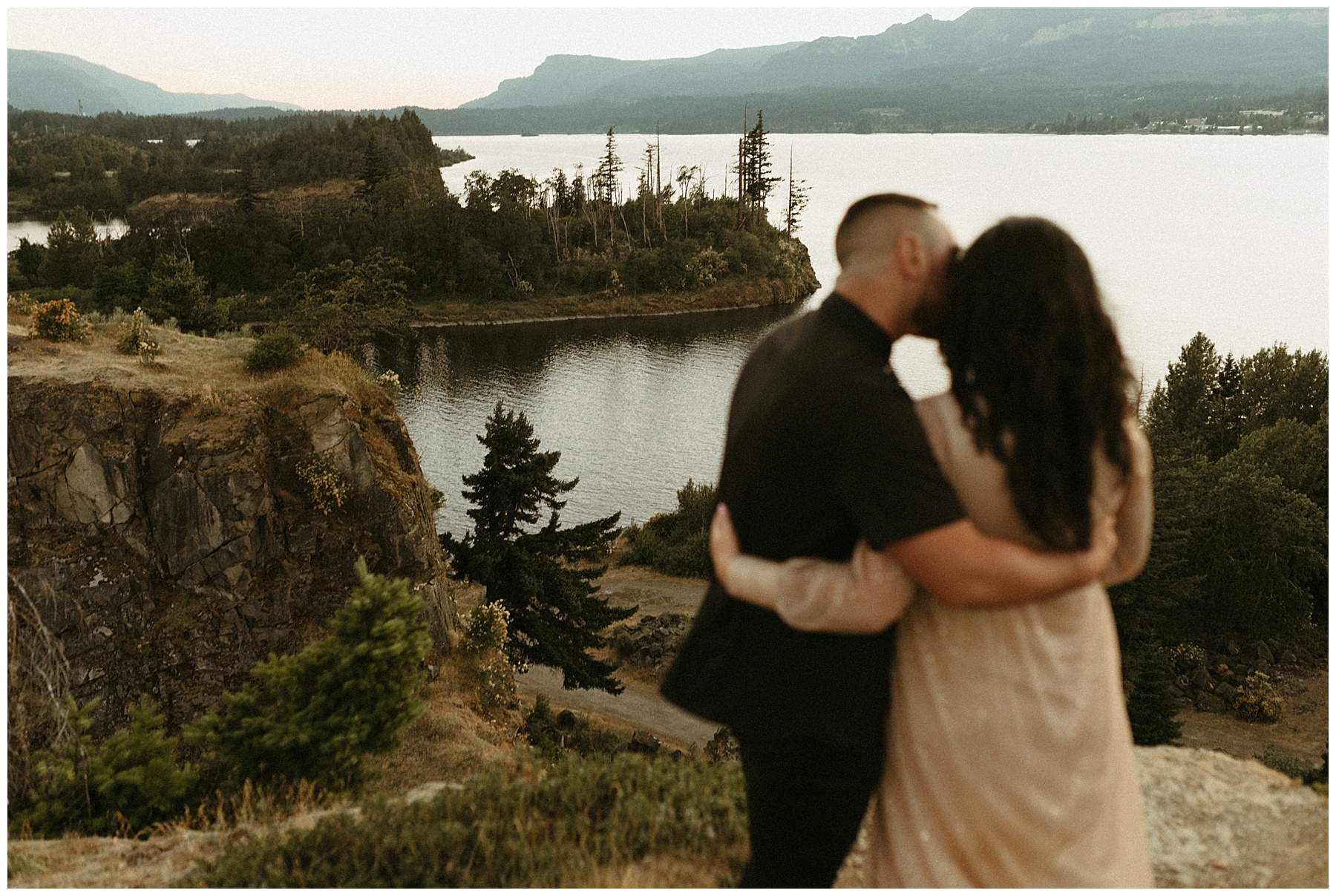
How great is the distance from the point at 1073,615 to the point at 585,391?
46664 mm

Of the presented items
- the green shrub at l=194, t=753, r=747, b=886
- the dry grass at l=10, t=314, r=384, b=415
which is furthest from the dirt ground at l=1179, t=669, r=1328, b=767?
the dry grass at l=10, t=314, r=384, b=415

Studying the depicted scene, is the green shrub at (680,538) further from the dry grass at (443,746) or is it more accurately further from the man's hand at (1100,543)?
the man's hand at (1100,543)

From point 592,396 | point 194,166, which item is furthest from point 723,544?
point 194,166

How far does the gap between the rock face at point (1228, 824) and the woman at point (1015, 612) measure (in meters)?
2.18

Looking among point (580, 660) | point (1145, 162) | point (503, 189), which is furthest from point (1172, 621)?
point (1145, 162)

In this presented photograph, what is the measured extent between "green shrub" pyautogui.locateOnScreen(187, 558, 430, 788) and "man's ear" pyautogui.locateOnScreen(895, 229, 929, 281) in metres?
5.67

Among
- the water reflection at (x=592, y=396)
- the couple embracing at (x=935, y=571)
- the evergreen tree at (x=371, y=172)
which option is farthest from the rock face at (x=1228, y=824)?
the evergreen tree at (x=371, y=172)

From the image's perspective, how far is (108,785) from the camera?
6.35 metres

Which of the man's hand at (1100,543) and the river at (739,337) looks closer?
the man's hand at (1100,543)

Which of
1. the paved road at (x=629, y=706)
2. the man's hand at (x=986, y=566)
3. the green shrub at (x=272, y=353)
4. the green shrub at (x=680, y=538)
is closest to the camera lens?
the man's hand at (x=986, y=566)

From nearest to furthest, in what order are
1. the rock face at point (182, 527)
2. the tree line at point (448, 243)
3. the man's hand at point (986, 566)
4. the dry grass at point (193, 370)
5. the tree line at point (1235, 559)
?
1. the man's hand at point (986, 566)
2. the rock face at point (182, 527)
3. the dry grass at point (193, 370)
4. the tree line at point (1235, 559)
5. the tree line at point (448, 243)

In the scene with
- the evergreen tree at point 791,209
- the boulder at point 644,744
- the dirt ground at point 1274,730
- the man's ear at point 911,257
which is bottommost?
the dirt ground at point 1274,730

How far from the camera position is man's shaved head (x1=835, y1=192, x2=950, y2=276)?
2197mm

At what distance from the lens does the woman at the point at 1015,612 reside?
6.57 feet
